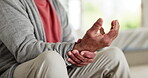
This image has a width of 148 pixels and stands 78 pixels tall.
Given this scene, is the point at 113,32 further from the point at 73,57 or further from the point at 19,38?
the point at 19,38

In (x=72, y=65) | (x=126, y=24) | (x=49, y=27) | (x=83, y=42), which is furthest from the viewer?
(x=126, y=24)

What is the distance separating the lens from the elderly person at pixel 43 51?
115 centimetres

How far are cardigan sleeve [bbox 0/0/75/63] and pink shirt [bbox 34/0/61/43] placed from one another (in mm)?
212

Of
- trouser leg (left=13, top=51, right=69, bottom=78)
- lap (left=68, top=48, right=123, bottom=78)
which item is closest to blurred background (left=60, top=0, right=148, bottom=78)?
lap (left=68, top=48, right=123, bottom=78)

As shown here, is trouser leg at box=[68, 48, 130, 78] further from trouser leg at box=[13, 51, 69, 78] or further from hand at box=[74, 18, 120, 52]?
trouser leg at box=[13, 51, 69, 78]

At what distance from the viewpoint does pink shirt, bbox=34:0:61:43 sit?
1.52 meters

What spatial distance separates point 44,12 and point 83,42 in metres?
0.36

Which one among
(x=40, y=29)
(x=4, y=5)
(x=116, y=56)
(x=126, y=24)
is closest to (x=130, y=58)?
(x=116, y=56)

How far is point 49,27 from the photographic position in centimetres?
152

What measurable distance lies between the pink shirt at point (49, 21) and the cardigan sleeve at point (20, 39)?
0.69ft

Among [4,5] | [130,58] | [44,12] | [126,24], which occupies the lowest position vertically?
[126,24]

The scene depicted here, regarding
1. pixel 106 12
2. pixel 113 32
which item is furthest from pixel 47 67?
pixel 106 12

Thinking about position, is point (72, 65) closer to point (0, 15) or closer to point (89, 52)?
point (89, 52)

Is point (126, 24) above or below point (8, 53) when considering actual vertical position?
below
